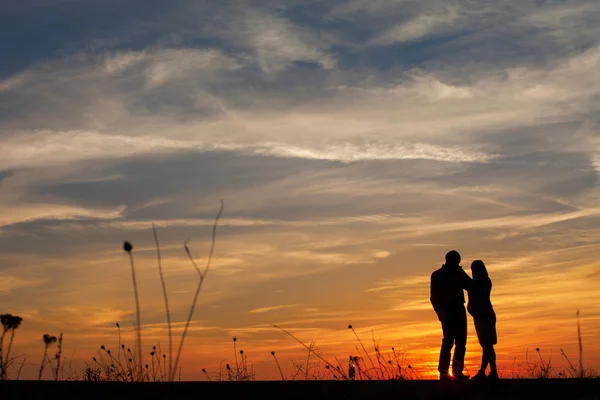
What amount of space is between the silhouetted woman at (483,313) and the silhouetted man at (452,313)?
202mm

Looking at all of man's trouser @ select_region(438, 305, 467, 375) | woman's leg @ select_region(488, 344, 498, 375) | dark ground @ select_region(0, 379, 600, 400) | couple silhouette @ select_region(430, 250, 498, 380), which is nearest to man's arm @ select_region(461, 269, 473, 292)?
couple silhouette @ select_region(430, 250, 498, 380)

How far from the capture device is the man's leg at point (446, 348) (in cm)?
1163

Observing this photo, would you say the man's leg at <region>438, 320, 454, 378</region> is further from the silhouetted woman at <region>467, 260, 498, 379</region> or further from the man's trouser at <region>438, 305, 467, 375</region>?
the silhouetted woman at <region>467, 260, 498, 379</region>

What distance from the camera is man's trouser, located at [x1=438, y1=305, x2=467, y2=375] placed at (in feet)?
38.2

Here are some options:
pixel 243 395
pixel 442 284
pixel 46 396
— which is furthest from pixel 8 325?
pixel 442 284

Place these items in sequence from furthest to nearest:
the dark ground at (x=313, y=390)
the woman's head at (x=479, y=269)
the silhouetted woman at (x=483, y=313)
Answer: the woman's head at (x=479, y=269), the silhouetted woman at (x=483, y=313), the dark ground at (x=313, y=390)

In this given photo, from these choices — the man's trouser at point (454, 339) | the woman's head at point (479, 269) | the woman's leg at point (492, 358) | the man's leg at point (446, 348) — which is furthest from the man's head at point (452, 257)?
the woman's leg at point (492, 358)

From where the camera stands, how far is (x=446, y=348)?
11664 millimetres

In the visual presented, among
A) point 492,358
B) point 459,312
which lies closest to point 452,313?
point 459,312

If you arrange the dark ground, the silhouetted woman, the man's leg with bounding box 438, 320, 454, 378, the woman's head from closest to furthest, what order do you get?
the dark ground → the man's leg with bounding box 438, 320, 454, 378 → the silhouetted woman → the woman's head

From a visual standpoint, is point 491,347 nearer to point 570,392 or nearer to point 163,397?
point 570,392

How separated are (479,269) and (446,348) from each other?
A: 47.8 inches

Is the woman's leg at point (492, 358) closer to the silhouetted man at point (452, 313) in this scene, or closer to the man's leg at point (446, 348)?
the silhouetted man at point (452, 313)

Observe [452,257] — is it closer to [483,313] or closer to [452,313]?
[452,313]
